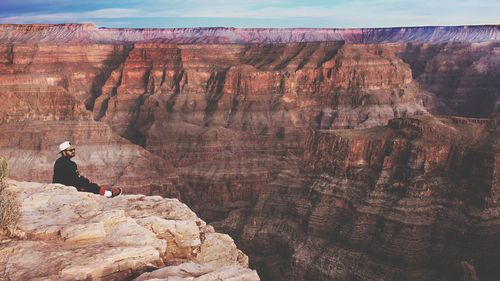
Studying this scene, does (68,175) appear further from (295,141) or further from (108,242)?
(295,141)

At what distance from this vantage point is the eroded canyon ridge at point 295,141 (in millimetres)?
31719

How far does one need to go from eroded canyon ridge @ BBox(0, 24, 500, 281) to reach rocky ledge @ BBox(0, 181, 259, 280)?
1799 cm

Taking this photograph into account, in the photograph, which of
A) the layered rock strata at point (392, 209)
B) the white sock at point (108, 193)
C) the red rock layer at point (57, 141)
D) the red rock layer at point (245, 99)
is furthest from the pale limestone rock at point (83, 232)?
the red rock layer at point (245, 99)

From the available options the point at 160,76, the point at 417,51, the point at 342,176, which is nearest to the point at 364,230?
the point at 342,176

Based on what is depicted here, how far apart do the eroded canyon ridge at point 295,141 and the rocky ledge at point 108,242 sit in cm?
1799

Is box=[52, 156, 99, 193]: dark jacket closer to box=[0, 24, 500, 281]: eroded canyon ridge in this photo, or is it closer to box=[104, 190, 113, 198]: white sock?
box=[104, 190, 113, 198]: white sock

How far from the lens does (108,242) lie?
39.4 ft

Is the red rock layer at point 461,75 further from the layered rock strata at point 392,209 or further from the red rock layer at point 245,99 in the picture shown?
the layered rock strata at point 392,209

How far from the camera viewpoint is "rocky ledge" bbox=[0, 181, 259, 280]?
10.9 m

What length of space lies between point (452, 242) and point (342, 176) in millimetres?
8315

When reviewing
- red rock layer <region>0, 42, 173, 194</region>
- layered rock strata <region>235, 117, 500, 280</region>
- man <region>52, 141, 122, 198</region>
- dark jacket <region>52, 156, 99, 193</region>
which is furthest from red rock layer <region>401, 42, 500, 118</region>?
dark jacket <region>52, 156, 99, 193</region>

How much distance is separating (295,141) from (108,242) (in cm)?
6604

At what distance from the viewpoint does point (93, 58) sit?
99.8m

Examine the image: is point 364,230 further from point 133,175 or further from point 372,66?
point 372,66
